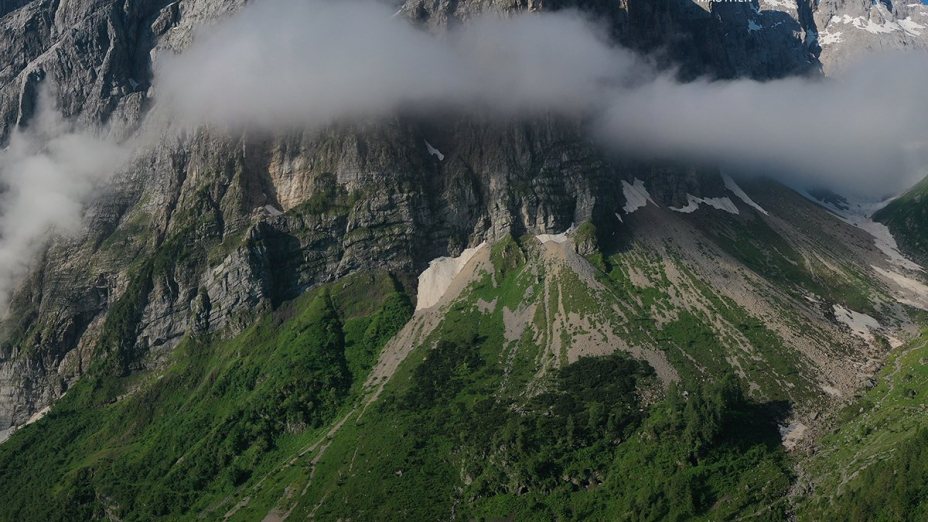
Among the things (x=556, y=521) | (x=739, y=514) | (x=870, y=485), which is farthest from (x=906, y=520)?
(x=556, y=521)

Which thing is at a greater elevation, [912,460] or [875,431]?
[912,460]

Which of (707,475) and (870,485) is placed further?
(707,475)

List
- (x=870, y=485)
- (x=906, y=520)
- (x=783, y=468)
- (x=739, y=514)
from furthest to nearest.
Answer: (x=783, y=468)
(x=739, y=514)
(x=870, y=485)
(x=906, y=520)

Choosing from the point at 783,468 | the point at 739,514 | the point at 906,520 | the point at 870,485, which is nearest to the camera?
the point at 906,520

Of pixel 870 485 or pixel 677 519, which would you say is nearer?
pixel 870 485

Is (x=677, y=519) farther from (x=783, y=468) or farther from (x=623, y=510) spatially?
(x=783, y=468)

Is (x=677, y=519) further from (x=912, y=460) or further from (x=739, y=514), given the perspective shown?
(x=912, y=460)

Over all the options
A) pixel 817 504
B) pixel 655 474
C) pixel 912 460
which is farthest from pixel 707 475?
pixel 912 460

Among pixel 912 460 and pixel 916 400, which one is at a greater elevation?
pixel 912 460

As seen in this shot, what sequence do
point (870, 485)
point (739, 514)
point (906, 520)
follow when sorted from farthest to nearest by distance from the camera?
point (739, 514), point (870, 485), point (906, 520)
